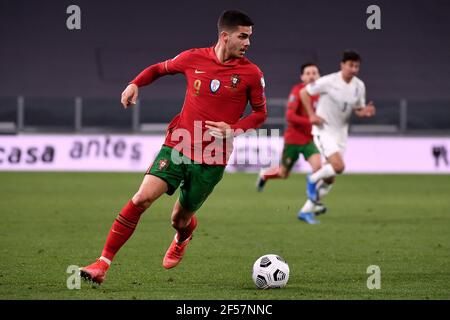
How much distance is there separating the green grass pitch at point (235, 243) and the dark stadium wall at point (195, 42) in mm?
10451

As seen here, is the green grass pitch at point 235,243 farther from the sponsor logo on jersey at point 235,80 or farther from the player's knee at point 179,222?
the sponsor logo on jersey at point 235,80

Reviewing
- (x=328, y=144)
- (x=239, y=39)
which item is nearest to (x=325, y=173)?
(x=328, y=144)

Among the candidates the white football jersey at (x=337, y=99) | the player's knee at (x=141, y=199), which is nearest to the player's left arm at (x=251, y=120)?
the player's knee at (x=141, y=199)

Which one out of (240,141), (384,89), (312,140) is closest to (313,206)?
(312,140)

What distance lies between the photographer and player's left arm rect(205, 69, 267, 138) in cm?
682

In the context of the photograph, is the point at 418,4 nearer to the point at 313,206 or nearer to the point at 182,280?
the point at 313,206

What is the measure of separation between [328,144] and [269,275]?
6123 mm

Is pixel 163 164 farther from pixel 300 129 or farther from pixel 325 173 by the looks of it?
pixel 300 129

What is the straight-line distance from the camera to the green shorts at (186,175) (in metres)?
6.98

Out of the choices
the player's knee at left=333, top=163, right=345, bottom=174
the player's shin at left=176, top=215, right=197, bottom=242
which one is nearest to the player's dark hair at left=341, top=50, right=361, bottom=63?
the player's knee at left=333, top=163, right=345, bottom=174

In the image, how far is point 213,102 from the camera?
7117 millimetres

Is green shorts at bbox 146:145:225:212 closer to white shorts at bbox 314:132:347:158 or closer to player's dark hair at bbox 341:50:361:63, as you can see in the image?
player's dark hair at bbox 341:50:361:63

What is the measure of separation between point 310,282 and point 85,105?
1781cm

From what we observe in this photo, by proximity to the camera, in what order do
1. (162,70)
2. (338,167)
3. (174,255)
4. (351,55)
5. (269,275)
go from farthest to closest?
1. (338,167)
2. (351,55)
3. (174,255)
4. (162,70)
5. (269,275)
